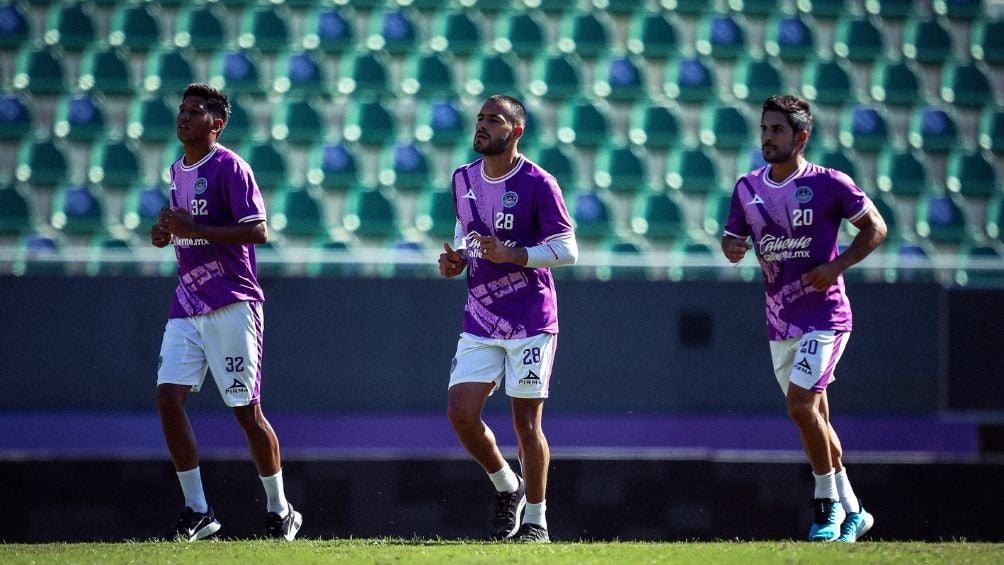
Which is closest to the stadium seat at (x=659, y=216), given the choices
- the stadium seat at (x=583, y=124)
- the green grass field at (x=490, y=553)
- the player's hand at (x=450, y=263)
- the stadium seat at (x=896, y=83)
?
the stadium seat at (x=583, y=124)

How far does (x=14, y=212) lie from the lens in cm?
912

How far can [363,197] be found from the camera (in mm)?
9523

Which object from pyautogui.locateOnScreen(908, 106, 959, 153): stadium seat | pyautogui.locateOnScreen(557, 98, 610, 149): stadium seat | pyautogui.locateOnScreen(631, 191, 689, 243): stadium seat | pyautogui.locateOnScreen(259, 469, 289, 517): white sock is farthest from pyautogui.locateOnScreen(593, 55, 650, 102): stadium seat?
pyautogui.locateOnScreen(259, 469, 289, 517): white sock

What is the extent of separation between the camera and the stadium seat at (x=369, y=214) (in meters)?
9.37

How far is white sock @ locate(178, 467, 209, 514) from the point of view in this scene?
17.5 ft

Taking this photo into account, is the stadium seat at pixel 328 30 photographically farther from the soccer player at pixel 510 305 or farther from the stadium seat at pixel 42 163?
the soccer player at pixel 510 305

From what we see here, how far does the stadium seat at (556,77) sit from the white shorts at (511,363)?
519cm

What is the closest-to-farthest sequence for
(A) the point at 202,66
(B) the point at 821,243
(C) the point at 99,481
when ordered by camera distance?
(B) the point at 821,243 < (C) the point at 99,481 < (A) the point at 202,66

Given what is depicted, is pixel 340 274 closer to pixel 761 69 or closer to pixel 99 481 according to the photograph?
pixel 99 481

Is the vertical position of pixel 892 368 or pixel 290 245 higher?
pixel 290 245

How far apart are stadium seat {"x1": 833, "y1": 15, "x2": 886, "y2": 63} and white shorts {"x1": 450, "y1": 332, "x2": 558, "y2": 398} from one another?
6.31 meters

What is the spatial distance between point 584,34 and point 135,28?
3.42m

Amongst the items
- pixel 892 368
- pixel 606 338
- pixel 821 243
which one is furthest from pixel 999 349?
pixel 821 243

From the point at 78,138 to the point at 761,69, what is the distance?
16.9 feet
